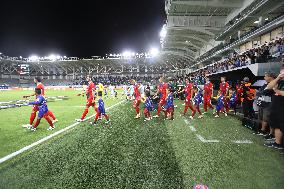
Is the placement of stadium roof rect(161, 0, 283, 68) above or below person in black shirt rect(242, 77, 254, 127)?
above

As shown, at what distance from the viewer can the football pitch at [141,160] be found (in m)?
4.21

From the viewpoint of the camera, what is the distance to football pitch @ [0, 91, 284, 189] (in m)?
4.21

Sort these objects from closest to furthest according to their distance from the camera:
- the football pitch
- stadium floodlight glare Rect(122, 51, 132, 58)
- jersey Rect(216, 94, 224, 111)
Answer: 1. the football pitch
2. jersey Rect(216, 94, 224, 111)
3. stadium floodlight glare Rect(122, 51, 132, 58)

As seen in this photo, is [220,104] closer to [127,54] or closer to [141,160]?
[141,160]

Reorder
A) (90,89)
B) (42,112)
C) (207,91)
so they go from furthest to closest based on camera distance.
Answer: (207,91), (90,89), (42,112)

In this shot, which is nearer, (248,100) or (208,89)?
(248,100)

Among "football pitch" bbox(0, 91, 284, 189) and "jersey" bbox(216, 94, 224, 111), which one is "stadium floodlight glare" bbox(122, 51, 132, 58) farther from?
"football pitch" bbox(0, 91, 284, 189)

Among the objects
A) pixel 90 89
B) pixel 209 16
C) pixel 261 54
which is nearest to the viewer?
pixel 90 89

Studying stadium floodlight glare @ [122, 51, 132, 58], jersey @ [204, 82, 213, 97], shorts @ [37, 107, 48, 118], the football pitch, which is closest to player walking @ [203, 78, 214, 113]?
jersey @ [204, 82, 213, 97]

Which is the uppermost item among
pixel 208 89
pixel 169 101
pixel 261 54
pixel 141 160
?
pixel 261 54

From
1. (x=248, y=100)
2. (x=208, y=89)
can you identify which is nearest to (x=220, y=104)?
(x=208, y=89)

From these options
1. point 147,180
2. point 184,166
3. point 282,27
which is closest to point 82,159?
point 147,180

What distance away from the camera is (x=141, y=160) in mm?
5387

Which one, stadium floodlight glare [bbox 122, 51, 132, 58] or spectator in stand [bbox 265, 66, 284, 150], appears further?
stadium floodlight glare [bbox 122, 51, 132, 58]
